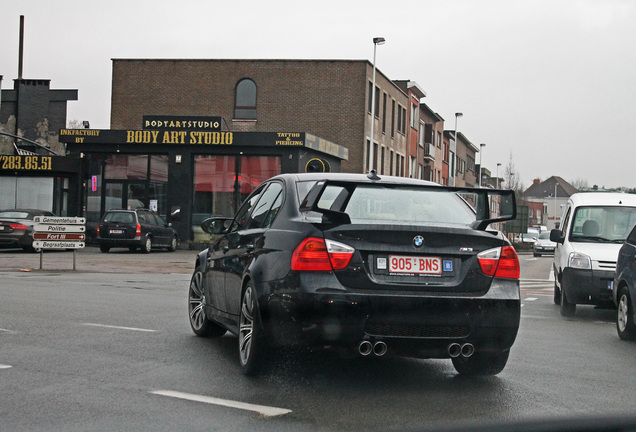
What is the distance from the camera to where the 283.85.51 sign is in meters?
34.9

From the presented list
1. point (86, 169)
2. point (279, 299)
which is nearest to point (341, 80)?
point (86, 169)

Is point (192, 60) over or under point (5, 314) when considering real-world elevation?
over

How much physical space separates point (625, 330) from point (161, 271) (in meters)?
13.4

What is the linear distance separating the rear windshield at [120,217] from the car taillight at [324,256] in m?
25.6

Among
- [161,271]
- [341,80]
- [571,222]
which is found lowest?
[161,271]

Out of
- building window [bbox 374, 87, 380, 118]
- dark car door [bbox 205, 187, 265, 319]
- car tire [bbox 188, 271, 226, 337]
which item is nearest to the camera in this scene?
dark car door [bbox 205, 187, 265, 319]

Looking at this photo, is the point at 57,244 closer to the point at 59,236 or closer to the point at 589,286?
the point at 59,236

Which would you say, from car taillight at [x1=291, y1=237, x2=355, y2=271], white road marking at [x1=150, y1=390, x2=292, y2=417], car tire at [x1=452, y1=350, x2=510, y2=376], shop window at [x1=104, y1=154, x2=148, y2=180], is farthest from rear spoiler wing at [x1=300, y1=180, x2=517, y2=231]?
shop window at [x1=104, y1=154, x2=148, y2=180]

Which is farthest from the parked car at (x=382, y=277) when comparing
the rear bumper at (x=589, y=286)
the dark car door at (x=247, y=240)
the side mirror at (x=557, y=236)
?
the side mirror at (x=557, y=236)

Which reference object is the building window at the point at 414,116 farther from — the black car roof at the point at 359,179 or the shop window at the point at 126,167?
the black car roof at the point at 359,179

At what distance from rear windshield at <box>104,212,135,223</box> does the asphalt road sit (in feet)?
67.1

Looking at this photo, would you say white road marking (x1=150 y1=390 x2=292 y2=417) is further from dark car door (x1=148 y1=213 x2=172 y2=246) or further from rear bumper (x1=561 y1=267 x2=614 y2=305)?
dark car door (x1=148 y1=213 x2=172 y2=246)

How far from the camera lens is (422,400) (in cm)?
563

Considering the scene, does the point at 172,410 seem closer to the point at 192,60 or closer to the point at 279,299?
the point at 279,299
